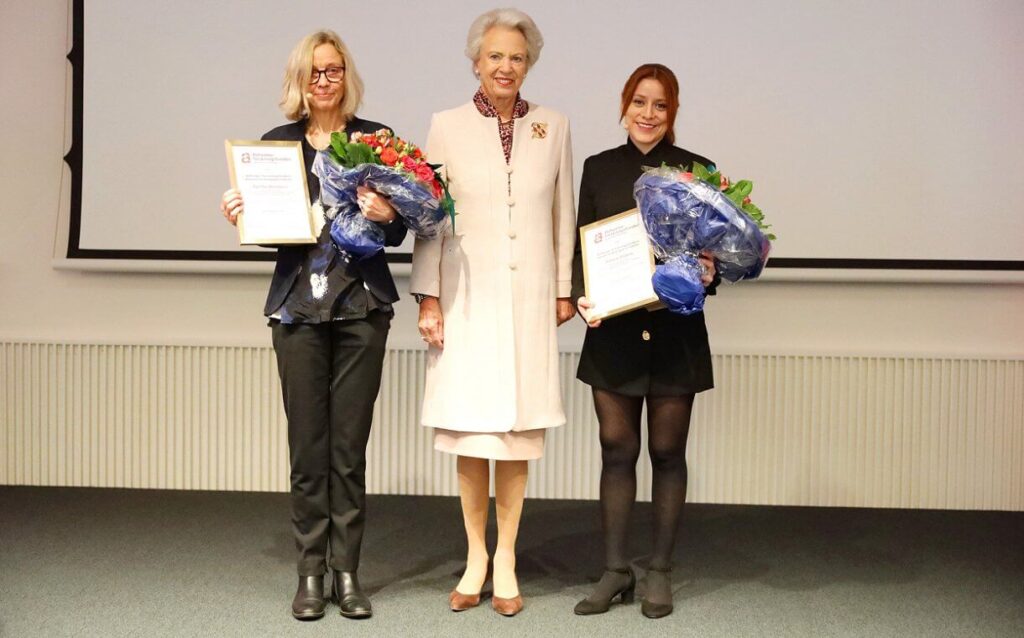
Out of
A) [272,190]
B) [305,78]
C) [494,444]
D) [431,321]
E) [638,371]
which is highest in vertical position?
[305,78]

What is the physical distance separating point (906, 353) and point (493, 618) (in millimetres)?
2349

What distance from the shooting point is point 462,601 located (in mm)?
3045

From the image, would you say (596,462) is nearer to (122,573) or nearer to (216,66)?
(122,573)

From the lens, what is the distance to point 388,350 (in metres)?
4.53

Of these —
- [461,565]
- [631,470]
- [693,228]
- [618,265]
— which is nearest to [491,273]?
[618,265]

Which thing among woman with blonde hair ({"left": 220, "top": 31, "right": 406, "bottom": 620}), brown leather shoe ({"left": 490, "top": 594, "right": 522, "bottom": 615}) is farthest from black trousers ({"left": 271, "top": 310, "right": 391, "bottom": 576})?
brown leather shoe ({"left": 490, "top": 594, "right": 522, "bottom": 615})

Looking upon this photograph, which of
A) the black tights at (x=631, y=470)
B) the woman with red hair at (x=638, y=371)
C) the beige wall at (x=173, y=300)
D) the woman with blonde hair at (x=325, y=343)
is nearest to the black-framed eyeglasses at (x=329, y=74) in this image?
the woman with blonde hair at (x=325, y=343)

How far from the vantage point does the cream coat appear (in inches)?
117

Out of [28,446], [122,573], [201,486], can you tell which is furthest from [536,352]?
[28,446]

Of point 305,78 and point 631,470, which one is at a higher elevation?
point 305,78

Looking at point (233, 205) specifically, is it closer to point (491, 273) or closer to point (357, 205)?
point (357, 205)

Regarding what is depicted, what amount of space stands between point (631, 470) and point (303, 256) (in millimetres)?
1143

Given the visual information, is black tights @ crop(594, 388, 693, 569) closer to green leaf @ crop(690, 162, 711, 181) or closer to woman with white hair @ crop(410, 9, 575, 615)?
woman with white hair @ crop(410, 9, 575, 615)

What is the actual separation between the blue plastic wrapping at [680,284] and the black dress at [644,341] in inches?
10.4
